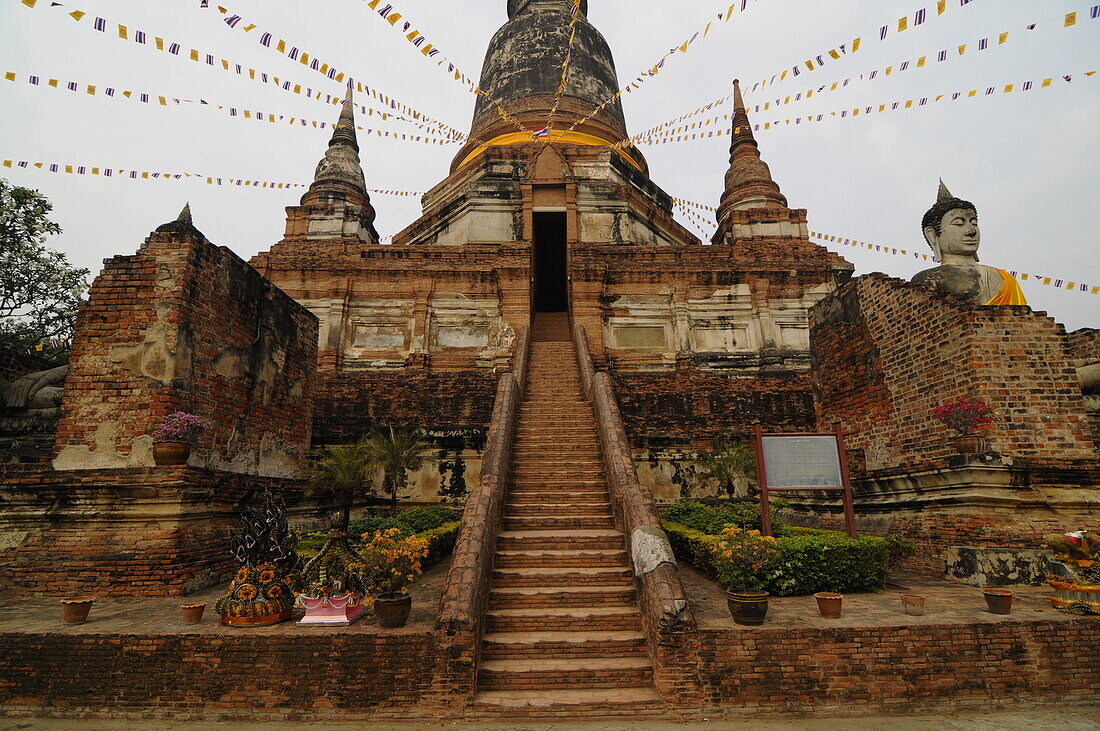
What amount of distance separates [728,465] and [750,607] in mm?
5913

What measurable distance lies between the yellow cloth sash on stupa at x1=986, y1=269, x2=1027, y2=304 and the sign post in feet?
13.9

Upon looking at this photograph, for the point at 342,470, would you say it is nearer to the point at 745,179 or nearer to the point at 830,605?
the point at 830,605

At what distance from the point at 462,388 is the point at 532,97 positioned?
14916 mm

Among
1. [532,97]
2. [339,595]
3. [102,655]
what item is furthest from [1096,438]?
[532,97]

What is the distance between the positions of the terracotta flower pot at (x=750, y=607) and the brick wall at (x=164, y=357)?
22.4ft

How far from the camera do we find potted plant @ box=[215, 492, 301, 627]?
5.47 metres

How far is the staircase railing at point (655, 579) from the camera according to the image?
480 centimetres

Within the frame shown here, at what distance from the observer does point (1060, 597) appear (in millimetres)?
5875

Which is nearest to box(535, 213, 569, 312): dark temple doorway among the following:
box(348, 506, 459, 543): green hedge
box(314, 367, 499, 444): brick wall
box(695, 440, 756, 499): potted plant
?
box(314, 367, 499, 444): brick wall

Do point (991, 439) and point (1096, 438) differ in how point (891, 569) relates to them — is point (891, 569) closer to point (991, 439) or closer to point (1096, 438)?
point (991, 439)

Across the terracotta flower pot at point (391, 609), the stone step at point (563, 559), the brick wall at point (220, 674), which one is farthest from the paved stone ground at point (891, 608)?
the brick wall at point (220, 674)

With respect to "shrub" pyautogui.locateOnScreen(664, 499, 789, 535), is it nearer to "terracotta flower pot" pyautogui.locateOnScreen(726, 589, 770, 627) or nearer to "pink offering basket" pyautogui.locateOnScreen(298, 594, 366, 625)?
"terracotta flower pot" pyautogui.locateOnScreen(726, 589, 770, 627)

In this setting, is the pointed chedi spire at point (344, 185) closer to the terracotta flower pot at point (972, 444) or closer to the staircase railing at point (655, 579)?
the staircase railing at point (655, 579)

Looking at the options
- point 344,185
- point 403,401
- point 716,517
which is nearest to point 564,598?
point 716,517
